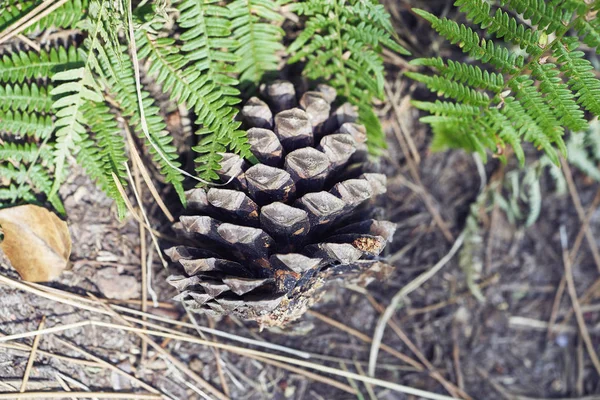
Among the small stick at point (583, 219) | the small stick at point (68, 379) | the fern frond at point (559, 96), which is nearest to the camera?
the fern frond at point (559, 96)

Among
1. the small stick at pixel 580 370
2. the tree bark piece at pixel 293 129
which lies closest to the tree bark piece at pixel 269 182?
the tree bark piece at pixel 293 129

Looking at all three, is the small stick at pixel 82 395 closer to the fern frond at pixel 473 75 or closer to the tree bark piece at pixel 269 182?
the tree bark piece at pixel 269 182

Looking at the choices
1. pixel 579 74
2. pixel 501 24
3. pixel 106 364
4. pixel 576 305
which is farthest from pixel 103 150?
pixel 576 305

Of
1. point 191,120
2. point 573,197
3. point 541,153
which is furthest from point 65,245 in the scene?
point 573,197

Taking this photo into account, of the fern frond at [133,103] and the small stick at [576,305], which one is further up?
the fern frond at [133,103]

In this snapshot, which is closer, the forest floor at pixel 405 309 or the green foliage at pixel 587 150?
the forest floor at pixel 405 309

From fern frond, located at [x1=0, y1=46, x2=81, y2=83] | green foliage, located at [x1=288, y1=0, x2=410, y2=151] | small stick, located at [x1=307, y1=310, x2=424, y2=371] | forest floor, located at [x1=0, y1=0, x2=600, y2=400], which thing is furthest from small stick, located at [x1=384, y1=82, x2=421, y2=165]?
fern frond, located at [x1=0, y1=46, x2=81, y2=83]

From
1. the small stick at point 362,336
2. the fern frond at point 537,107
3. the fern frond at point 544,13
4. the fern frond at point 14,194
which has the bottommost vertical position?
the small stick at point 362,336

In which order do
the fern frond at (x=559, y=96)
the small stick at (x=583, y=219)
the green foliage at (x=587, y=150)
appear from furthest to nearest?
1. the small stick at (x=583, y=219)
2. the green foliage at (x=587, y=150)
3. the fern frond at (x=559, y=96)
